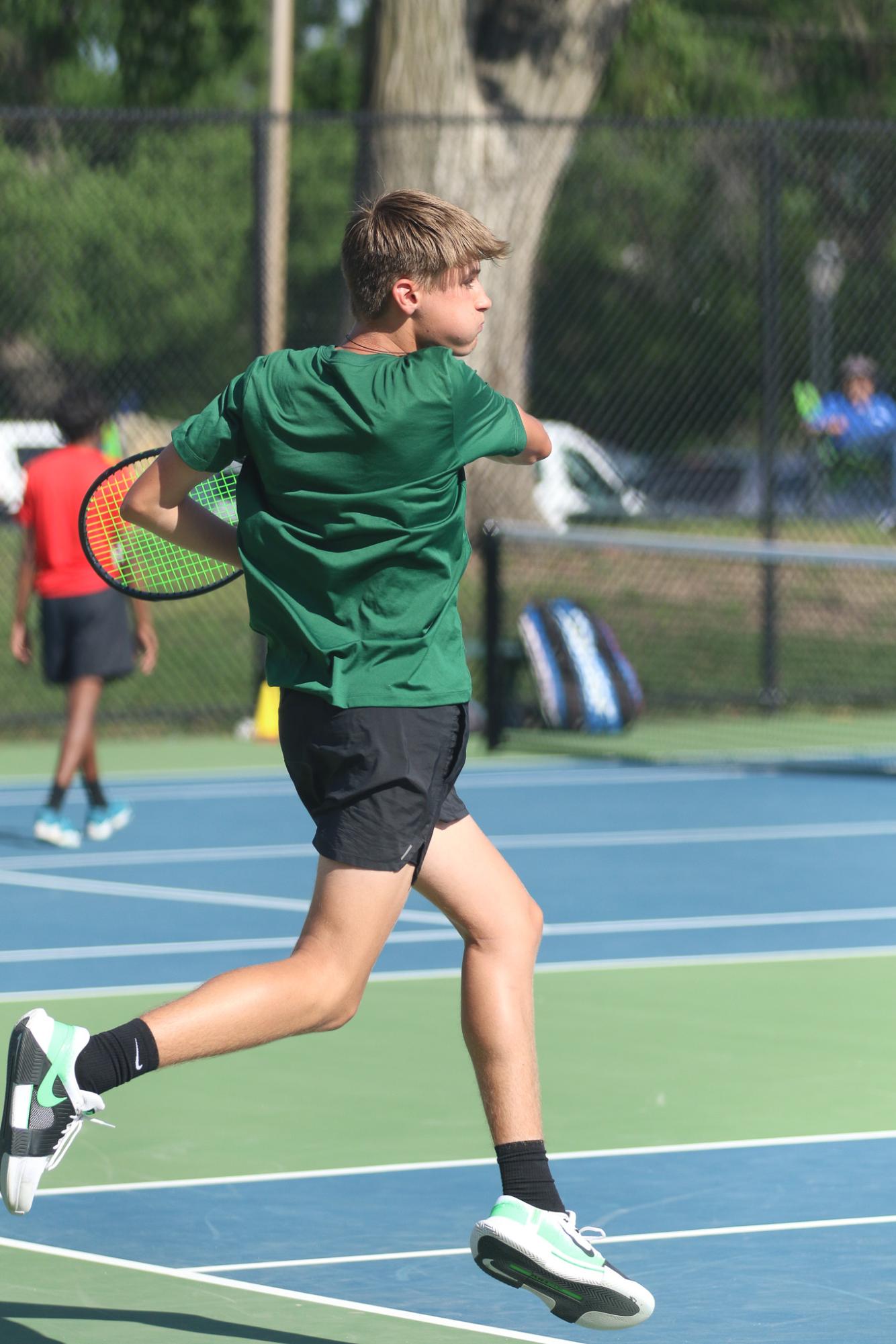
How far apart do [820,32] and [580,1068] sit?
75.0ft

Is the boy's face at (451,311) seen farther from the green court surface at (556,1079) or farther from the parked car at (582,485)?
the parked car at (582,485)

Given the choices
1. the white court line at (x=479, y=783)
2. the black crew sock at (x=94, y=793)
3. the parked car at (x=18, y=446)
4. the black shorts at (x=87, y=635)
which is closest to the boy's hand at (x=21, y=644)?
the black shorts at (x=87, y=635)

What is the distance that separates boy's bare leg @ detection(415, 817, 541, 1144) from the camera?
155 inches

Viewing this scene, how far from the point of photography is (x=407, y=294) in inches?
150

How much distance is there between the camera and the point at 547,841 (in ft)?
32.8

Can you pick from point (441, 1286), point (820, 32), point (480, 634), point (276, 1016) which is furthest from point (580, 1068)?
point (820, 32)

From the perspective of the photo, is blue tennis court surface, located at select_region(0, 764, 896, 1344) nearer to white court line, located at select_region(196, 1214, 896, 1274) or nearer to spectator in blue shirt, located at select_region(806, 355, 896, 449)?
white court line, located at select_region(196, 1214, 896, 1274)

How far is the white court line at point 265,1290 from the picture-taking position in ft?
13.1

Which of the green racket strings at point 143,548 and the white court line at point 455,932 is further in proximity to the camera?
the white court line at point 455,932

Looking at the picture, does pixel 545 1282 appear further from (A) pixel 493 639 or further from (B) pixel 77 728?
(A) pixel 493 639

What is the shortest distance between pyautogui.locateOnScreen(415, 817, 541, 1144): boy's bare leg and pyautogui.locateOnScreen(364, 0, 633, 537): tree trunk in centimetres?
1032

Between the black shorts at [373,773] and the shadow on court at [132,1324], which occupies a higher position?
the black shorts at [373,773]

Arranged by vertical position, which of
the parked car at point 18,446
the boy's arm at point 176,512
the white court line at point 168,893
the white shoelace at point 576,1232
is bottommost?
the parked car at point 18,446

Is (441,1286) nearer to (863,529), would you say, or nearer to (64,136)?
(64,136)
